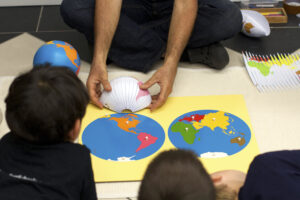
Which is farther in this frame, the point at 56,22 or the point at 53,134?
the point at 56,22

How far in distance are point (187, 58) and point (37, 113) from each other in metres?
1.08

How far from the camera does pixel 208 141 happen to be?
1.37 meters

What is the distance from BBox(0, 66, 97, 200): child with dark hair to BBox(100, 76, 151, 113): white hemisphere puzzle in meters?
0.54

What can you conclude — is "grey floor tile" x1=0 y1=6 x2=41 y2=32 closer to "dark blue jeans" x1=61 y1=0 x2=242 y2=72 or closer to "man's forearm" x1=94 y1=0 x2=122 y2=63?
"dark blue jeans" x1=61 y1=0 x2=242 y2=72

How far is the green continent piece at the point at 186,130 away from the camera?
4.55ft

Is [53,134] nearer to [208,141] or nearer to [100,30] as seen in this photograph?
[208,141]

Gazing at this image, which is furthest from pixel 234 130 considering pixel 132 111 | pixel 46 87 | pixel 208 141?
pixel 46 87

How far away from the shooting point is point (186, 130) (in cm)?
142

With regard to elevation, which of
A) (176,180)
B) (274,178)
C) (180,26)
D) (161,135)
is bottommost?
(161,135)

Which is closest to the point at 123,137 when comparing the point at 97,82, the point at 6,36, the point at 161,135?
the point at 161,135

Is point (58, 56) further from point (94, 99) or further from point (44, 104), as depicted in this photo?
point (44, 104)

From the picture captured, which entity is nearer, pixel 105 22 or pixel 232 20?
pixel 105 22

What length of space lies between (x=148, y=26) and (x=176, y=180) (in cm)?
126

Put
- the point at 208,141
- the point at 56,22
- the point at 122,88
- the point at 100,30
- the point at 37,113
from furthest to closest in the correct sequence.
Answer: the point at 56,22
the point at 100,30
the point at 122,88
the point at 208,141
the point at 37,113
